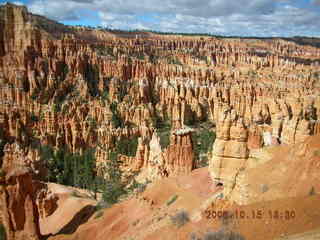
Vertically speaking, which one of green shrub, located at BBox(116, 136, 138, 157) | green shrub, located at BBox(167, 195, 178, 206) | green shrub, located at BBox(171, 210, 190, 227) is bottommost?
green shrub, located at BBox(116, 136, 138, 157)

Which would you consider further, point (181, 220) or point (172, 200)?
point (172, 200)

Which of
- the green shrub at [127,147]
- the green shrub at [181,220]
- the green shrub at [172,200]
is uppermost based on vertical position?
the green shrub at [181,220]

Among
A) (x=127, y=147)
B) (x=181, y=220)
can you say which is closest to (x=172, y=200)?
(x=181, y=220)

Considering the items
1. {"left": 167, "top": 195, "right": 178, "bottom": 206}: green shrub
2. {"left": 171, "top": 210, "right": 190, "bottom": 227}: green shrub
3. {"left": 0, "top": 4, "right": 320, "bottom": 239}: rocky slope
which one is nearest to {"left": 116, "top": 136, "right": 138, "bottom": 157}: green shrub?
{"left": 0, "top": 4, "right": 320, "bottom": 239}: rocky slope

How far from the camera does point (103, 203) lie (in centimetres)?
2269

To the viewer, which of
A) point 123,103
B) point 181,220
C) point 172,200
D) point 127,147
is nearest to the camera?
point 181,220

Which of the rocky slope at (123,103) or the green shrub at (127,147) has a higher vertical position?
the rocky slope at (123,103)

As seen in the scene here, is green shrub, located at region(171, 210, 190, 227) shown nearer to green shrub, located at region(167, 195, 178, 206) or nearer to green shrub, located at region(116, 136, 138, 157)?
green shrub, located at region(167, 195, 178, 206)

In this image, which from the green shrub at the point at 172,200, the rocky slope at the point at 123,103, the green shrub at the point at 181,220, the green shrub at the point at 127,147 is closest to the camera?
the green shrub at the point at 181,220

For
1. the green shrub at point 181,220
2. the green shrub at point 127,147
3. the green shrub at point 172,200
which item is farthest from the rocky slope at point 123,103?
the green shrub at point 181,220

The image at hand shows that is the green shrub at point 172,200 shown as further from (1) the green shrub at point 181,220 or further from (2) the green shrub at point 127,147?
(2) the green shrub at point 127,147

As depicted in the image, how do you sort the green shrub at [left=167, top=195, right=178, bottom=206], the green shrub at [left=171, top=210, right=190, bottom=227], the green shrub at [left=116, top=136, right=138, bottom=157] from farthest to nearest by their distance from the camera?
the green shrub at [left=116, top=136, right=138, bottom=157]
the green shrub at [left=167, top=195, right=178, bottom=206]
the green shrub at [left=171, top=210, right=190, bottom=227]

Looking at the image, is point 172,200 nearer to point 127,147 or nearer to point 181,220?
point 181,220

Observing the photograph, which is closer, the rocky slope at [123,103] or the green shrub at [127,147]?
the rocky slope at [123,103]
